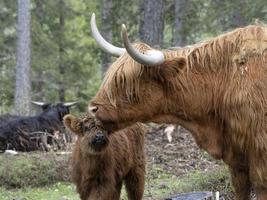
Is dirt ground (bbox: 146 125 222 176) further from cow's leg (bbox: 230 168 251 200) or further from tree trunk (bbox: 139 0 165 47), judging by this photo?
cow's leg (bbox: 230 168 251 200)

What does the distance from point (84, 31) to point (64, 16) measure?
431cm

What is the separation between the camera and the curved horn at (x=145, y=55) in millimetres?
4906

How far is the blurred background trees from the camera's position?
24422 mm

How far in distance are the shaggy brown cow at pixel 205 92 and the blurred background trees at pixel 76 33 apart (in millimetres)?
13174

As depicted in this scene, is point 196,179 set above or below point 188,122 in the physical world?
below

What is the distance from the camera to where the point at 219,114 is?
17.2 ft

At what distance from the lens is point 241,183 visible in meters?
5.45

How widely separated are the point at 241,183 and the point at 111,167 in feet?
9.15

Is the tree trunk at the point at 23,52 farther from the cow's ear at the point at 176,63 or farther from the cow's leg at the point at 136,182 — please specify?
the cow's ear at the point at 176,63

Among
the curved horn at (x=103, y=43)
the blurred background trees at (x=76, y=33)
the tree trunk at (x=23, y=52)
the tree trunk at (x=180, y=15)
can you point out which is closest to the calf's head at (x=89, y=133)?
the curved horn at (x=103, y=43)

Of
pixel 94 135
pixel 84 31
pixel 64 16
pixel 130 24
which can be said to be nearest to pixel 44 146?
pixel 94 135

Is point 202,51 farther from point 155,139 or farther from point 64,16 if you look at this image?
point 64,16

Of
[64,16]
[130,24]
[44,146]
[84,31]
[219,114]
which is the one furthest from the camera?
[84,31]

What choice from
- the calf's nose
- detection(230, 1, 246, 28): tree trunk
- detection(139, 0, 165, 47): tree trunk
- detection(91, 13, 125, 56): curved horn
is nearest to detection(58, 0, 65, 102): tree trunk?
detection(230, 1, 246, 28): tree trunk
